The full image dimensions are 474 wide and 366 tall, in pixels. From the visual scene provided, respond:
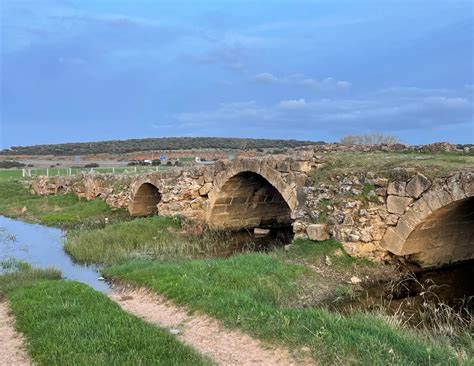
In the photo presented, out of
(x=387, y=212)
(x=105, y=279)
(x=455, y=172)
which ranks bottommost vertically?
(x=105, y=279)

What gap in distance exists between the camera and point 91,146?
311 feet

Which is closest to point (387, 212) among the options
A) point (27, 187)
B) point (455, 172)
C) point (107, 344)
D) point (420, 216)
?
point (420, 216)

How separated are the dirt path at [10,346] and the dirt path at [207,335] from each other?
1942mm

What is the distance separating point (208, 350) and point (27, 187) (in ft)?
98.5

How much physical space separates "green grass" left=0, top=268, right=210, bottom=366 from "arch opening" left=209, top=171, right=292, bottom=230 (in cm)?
973

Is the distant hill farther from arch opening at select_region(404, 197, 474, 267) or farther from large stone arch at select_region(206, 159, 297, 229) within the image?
arch opening at select_region(404, 197, 474, 267)

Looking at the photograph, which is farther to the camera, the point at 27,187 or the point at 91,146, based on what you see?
the point at 91,146

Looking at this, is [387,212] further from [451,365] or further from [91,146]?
[91,146]

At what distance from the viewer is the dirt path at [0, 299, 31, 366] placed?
6.67 metres

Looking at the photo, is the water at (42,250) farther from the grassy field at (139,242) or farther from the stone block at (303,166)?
the stone block at (303,166)

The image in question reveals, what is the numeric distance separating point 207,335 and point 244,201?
12467 millimetres

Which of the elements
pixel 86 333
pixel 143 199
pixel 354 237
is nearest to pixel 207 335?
pixel 86 333

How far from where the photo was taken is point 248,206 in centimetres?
2034

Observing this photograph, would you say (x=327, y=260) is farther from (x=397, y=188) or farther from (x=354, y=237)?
(x=397, y=188)
